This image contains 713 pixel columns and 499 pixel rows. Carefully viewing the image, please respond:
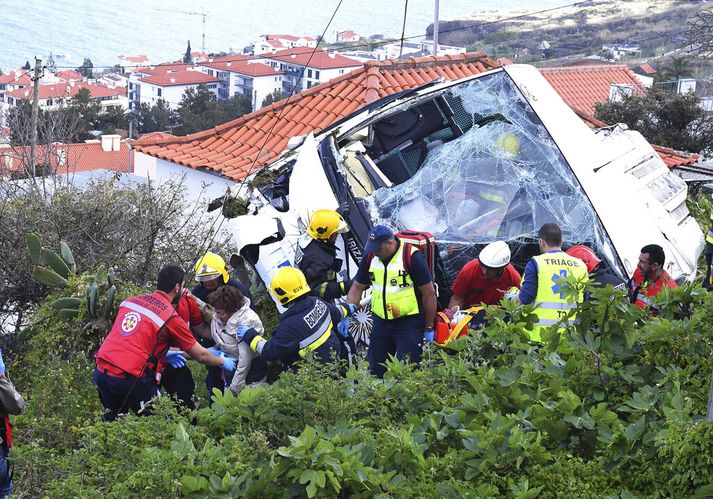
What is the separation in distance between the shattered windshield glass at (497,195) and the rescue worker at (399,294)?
0.94 meters

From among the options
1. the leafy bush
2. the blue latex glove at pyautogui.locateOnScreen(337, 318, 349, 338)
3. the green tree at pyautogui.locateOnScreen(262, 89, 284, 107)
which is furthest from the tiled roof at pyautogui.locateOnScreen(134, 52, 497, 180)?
the green tree at pyautogui.locateOnScreen(262, 89, 284, 107)

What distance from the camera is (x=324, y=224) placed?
6.99m

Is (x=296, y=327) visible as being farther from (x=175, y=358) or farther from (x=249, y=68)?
(x=249, y=68)

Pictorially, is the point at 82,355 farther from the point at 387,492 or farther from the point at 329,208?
the point at 387,492

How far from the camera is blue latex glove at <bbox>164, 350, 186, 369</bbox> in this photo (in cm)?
610

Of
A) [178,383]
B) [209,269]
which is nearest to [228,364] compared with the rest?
[178,383]

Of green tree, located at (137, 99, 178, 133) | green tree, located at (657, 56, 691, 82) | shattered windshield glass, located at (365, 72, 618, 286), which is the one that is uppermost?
green tree, located at (657, 56, 691, 82)

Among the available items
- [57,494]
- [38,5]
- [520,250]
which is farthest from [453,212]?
[38,5]

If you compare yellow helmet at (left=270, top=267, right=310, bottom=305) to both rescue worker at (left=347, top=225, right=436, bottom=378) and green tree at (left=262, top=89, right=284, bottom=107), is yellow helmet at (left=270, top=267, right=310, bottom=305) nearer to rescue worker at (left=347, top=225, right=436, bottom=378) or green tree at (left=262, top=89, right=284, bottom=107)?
rescue worker at (left=347, top=225, right=436, bottom=378)

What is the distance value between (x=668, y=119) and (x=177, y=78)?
2826 inches

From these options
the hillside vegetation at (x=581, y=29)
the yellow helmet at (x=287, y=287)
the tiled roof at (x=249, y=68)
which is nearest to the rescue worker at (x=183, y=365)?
the yellow helmet at (x=287, y=287)

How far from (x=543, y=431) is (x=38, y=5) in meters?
163

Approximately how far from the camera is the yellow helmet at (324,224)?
6.99 m

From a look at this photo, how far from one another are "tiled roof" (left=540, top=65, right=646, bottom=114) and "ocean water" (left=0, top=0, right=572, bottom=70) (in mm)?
61714
